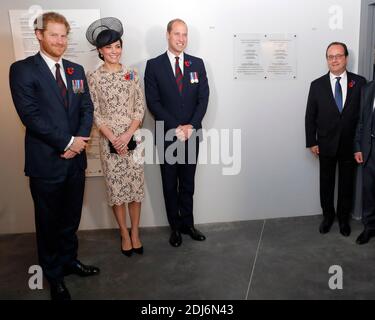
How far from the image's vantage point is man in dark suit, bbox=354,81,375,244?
2.94 metres

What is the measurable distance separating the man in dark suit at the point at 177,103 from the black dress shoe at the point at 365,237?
4.93 ft

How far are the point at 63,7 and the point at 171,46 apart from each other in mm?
1027

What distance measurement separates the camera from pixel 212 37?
10.7ft

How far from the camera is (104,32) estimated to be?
268cm

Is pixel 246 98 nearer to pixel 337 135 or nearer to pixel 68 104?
pixel 337 135

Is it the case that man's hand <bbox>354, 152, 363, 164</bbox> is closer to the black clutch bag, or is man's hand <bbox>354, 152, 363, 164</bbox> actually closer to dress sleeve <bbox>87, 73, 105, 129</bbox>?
the black clutch bag

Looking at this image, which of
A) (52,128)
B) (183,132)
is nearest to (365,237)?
(183,132)

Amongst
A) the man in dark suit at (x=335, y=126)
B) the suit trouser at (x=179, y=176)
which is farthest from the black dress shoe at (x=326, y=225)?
the suit trouser at (x=179, y=176)

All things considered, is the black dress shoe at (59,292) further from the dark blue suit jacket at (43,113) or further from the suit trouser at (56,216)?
the dark blue suit jacket at (43,113)

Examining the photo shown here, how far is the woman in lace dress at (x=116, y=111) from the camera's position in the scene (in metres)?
2.72

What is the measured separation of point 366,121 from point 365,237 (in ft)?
3.24

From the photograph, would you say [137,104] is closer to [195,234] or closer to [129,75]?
[129,75]

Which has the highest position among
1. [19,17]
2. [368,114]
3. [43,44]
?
[19,17]
